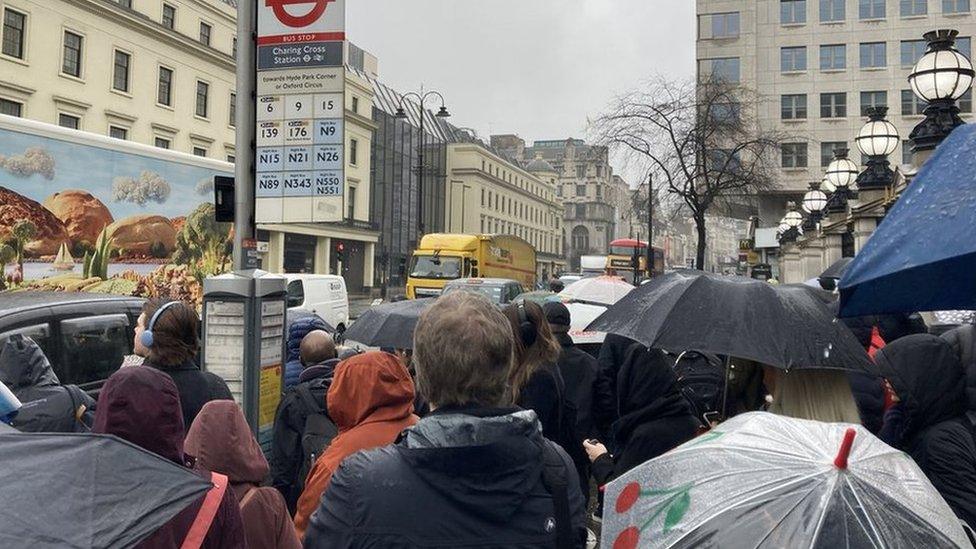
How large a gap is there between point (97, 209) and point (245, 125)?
26.1 ft

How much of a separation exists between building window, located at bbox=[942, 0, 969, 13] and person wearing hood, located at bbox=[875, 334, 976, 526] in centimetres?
6037

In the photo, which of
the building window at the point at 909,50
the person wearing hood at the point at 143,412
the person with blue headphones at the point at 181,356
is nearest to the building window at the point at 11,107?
the person with blue headphones at the point at 181,356

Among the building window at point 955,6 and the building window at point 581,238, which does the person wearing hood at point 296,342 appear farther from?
the building window at point 581,238

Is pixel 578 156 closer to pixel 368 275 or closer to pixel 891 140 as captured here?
pixel 368 275

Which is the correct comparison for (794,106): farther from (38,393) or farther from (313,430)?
(38,393)

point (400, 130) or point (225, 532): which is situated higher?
point (400, 130)

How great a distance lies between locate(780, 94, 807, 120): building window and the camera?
53094 mm

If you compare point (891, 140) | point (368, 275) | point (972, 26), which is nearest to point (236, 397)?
point (891, 140)

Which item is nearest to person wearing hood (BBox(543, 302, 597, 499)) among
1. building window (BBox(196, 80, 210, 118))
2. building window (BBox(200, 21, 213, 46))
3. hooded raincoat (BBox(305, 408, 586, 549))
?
hooded raincoat (BBox(305, 408, 586, 549))

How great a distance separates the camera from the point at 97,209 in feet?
44.4

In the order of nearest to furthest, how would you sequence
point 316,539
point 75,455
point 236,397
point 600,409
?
1. point 75,455
2. point 316,539
3. point 600,409
4. point 236,397

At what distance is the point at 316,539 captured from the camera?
2008 millimetres

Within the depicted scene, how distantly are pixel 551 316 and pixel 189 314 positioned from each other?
228 cm

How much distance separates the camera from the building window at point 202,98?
41.7 m
